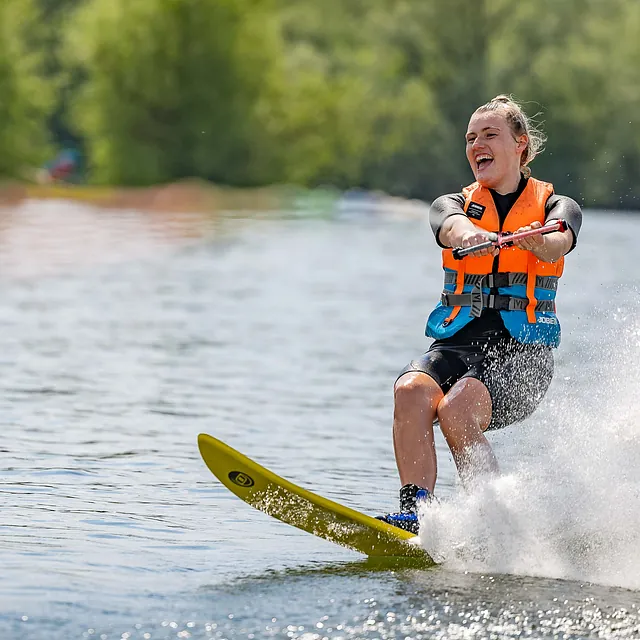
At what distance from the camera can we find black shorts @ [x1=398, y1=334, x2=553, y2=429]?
5.12 m

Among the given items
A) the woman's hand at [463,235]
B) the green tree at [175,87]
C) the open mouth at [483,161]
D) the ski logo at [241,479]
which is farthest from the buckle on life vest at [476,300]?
the green tree at [175,87]

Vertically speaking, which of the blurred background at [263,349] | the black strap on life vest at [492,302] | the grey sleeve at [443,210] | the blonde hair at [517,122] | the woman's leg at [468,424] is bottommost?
the blurred background at [263,349]

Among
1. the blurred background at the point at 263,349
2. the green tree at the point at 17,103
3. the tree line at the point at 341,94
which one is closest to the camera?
the blurred background at the point at 263,349

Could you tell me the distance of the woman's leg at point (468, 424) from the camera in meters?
5.00

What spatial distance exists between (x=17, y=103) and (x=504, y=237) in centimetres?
4334

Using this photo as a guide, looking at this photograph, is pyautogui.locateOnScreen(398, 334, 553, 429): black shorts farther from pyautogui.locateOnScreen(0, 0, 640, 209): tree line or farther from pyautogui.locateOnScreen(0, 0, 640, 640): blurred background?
pyautogui.locateOnScreen(0, 0, 640, 209): tree line

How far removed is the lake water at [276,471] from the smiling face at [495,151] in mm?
764

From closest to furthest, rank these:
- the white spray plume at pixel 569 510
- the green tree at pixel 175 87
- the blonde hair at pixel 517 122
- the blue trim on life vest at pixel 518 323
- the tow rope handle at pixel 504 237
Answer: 1. the tow rope handle at pixel 504 237
2. the white spray plume at pixel 569 510
3. the blue trim on life vest at pixel 518 323
4. the blonde hair at pixel 517 122
5. the green tree at pixel 175 87

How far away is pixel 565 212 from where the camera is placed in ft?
17.2

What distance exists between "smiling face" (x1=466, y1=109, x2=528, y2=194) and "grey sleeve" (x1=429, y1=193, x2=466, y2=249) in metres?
0.10

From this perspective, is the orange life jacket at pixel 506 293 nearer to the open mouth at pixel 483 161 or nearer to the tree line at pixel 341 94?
the open mouth at pixel 483 161

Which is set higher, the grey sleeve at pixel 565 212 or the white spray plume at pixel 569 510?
A: the grey sleeve at pixel 565 212

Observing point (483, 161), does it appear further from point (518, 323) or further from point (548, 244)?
point (518, 323)

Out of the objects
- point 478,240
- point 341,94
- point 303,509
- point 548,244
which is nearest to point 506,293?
point 548,244
